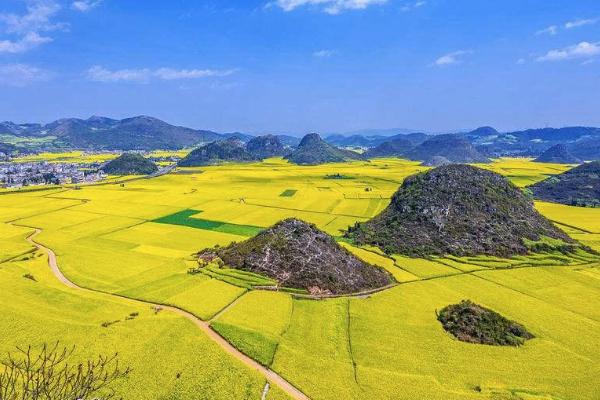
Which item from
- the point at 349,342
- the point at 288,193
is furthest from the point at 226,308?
the point at 288,193

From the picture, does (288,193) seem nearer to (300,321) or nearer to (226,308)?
(226,308)

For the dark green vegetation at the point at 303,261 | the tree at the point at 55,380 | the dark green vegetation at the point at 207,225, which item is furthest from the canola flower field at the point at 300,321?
the dark green vegetation at the point at 207,225

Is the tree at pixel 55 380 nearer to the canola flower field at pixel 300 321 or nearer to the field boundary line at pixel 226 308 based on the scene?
the canola flower field at pixel 300 321

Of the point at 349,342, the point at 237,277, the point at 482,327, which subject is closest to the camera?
the point at 349,342

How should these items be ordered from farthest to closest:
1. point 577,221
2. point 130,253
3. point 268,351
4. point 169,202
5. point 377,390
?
1. point 169,202
2. point 577,221
3. point 130,253
4. point 268,351
5. point 377,390

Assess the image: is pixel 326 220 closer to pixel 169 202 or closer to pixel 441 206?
pixel 441 206

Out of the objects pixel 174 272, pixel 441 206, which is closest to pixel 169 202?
pixel 174 272
